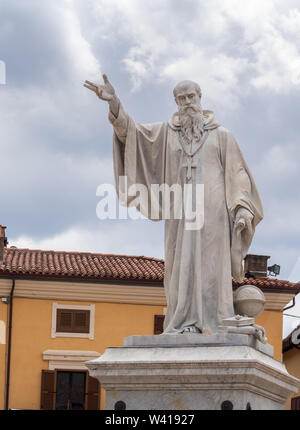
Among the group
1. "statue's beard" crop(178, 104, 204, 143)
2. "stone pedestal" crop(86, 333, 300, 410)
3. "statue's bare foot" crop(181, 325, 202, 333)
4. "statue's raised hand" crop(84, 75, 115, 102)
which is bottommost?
"stone pedestal" crop(86, 333, 300, 410)

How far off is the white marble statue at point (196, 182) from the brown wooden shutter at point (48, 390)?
23295 millimetres

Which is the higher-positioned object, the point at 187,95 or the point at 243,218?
the point at 187,95

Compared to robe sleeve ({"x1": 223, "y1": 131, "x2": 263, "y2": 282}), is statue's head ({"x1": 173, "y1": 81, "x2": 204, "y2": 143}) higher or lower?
higher

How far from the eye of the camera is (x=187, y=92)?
1085 centimetres

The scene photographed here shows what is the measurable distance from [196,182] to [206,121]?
796mm

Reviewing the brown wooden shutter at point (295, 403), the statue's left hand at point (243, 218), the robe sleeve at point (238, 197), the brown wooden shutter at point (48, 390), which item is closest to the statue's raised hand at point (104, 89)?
the robe sleeve at point (238, 197)

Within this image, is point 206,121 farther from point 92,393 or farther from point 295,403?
point 295,403

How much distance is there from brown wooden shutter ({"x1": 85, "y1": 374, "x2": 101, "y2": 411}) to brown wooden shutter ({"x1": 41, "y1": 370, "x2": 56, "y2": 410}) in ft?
3.83

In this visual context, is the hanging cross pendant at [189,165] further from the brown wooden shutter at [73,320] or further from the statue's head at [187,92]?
the brown wooden shutter at [73,320]

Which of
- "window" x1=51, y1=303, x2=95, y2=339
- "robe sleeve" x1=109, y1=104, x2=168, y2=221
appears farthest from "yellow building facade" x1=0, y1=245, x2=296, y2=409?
"robe sleeve" x1=109, y1=104, x2=168, y2=221

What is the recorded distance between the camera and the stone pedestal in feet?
30.6

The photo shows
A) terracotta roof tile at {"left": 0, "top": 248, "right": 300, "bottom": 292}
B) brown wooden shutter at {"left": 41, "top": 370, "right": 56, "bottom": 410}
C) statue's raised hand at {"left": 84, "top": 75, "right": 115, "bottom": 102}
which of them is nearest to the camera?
statue's raised hand at {"left": 84, "top": 75, "right": 115, "bottom": 102}

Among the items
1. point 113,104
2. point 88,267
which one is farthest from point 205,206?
point 88,267

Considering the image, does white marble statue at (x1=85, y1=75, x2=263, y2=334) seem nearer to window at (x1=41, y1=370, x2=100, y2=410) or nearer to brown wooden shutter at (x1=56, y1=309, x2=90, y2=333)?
window at (x1=41, y1=370, x2=100, y2=410)
